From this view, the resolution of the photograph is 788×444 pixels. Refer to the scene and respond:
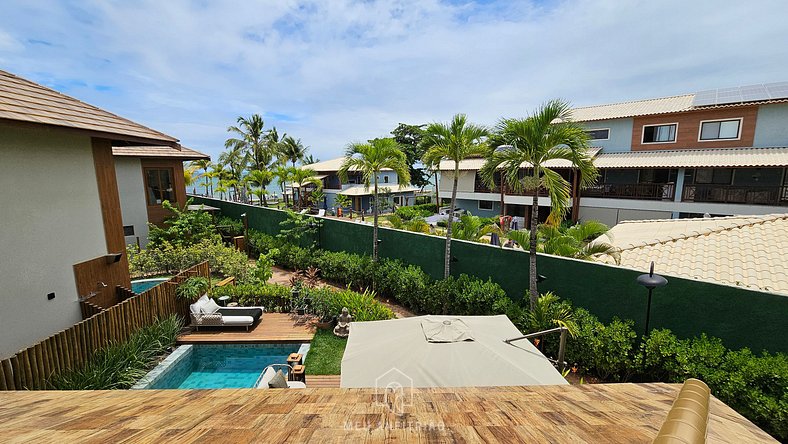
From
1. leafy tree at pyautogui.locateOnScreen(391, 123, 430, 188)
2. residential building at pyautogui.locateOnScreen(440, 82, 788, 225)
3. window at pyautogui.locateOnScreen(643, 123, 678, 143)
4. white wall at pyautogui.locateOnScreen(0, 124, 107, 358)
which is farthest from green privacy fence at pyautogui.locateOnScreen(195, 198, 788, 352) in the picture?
leafy tree at pyautogui.locateOnScreen(391, 123, 430, 188)

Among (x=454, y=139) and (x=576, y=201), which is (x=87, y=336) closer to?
(x=454, y=139)

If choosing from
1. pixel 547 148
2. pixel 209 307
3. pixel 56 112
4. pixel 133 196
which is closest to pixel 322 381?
pixel 209 307

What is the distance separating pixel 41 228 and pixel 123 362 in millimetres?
3169

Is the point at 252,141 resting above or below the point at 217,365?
above

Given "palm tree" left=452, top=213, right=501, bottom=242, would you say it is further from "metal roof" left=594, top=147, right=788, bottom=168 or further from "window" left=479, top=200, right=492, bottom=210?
"window" left=479, top=200, right=492, bottom=210

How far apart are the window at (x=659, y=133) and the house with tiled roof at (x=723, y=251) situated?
13.6 meters

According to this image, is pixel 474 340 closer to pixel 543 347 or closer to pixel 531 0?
pixel 543 347

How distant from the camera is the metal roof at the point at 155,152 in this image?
15.5 metres

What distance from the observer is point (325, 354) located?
812 cm

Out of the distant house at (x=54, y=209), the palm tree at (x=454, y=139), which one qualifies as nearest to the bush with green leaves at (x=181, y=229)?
the distant house at (x=54, y=209)

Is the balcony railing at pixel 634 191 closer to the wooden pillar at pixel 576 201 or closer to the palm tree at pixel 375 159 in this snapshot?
the wooden pillar at pixel 576 201

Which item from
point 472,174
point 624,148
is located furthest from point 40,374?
point 624,148

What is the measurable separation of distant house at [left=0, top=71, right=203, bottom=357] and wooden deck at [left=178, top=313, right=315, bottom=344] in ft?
7.70

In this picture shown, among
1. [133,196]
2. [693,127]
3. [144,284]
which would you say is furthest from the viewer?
[693,127]
